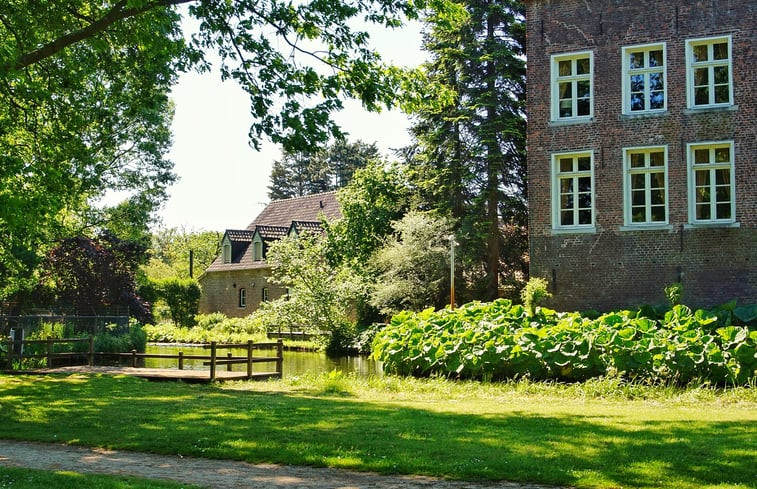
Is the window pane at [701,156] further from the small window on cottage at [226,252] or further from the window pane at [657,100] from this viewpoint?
the small window on cottage at [226,252]

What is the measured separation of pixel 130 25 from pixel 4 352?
40.9ft

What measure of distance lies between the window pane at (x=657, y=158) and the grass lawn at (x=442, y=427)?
31.1 feet

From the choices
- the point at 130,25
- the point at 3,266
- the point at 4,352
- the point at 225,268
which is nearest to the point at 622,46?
the point at 130,25

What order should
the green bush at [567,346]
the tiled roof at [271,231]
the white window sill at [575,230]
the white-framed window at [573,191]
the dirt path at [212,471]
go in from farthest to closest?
the tiled roof at [271,231]
the white-framed window at [573,191]
the white window sill at [575,230]
the green bush at [567,346]
the dirt path at [212,471]

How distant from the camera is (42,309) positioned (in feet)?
112

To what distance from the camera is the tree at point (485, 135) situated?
3075 cm

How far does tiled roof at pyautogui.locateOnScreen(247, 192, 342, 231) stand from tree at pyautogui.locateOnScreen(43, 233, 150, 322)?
15.3m

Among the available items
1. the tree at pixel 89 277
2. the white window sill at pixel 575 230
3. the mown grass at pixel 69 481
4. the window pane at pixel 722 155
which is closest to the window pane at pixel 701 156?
the window pane at pixel 722 155

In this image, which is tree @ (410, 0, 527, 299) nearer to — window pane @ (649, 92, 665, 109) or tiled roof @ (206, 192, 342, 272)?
window pane @ (649, 92, 665, 109)

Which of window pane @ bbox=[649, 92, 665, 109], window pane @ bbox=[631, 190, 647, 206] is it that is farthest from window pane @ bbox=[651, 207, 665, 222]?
window pane @ bbox=[649, 92, 665, 109]

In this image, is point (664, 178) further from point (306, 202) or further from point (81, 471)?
point (306, 202)

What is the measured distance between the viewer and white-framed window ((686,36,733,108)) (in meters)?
23.4

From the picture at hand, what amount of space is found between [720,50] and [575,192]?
571 cm

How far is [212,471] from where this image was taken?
8375 mm
